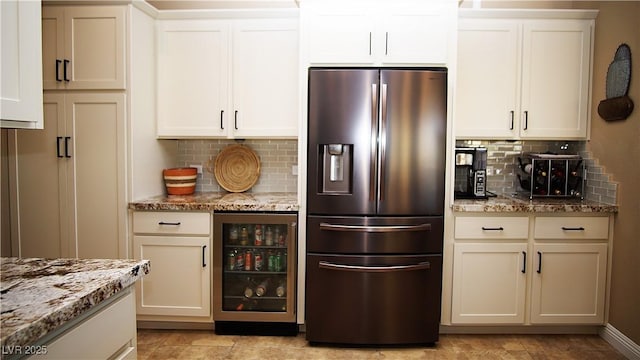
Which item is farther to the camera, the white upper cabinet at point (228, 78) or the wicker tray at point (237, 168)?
the wicker tray at point (237, 168)

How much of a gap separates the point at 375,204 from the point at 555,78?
1.71 meters

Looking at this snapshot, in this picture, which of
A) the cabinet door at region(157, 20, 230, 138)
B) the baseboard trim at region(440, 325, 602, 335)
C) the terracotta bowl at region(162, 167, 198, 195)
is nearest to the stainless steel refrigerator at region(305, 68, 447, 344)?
the baseboard trim at region(440, 325, 602, 335)

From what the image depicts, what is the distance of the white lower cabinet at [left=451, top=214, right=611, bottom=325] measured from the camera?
284 centimetres

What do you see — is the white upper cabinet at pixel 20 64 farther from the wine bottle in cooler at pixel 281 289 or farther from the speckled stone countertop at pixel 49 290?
the wine bottle in cooler at pixel 281 289

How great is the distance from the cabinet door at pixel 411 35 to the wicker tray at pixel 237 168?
4.44 feet

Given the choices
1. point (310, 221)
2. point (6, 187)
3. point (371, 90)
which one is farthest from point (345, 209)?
point (6, 187)

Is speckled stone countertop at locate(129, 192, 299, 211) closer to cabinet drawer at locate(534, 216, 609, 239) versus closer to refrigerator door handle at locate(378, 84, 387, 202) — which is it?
refrigerator door handle at locate(378, 84, 387, 202)

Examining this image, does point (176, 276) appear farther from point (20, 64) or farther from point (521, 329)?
point (521, 329)

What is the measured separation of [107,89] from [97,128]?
0.27 meters

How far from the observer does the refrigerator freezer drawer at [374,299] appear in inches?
106

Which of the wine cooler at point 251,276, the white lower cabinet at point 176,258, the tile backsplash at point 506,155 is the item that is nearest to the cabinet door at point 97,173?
the white lower cabinet at point 176,258

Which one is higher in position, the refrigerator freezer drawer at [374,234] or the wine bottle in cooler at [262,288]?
the refrigerator freezer drawer at [374,234]

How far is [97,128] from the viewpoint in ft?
9.30

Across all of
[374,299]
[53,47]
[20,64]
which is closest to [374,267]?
[374,299]
